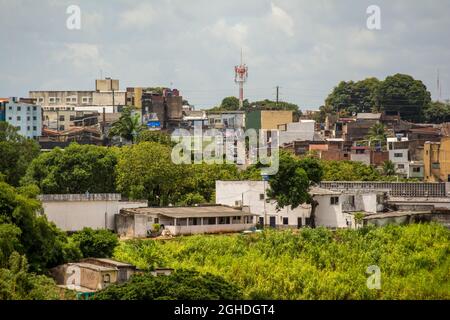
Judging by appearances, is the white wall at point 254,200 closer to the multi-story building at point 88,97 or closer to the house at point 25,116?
the house at point 25,116

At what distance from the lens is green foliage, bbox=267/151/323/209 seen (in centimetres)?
4253

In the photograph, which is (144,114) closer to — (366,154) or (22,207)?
(366,154)

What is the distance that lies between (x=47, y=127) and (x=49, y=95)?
36.8ft

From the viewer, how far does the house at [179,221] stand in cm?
4053

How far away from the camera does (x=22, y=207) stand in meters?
33.0

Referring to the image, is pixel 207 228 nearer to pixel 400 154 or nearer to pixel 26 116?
pixel 400 154

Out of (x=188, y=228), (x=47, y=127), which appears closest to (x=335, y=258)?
(x=188, y=228)

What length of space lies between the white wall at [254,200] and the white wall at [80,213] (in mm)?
4982

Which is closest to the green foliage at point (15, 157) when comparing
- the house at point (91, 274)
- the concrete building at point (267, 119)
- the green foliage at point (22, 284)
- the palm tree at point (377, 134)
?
the house at point (91, 274)

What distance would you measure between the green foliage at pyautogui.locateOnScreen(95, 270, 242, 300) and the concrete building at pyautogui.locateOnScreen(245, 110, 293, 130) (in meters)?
45.0

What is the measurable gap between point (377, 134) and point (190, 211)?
3440 centimetres

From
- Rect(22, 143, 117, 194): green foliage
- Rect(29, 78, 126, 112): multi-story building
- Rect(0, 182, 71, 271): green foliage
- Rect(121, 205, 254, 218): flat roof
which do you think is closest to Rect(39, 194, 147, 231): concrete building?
Rect(121, 205, 254, 218): flat roof

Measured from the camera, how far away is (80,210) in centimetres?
4081
